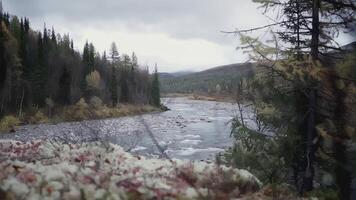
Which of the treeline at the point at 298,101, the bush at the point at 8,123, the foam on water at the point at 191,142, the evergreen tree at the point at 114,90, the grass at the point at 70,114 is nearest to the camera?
the treeline at the point at 298,101

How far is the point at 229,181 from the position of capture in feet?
19.2

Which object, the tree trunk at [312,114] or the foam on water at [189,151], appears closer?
the tree trunk at [312,114]

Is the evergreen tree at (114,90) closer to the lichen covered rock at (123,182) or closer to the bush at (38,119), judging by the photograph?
the bush at (38,119)

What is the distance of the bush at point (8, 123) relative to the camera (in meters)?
39.6

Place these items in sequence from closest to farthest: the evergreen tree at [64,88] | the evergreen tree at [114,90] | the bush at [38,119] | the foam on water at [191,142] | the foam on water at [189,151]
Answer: the foam on water at [189,151], the foam on water at [191,142], the bush at [38,119], the evergreen tree at [64,88], the evergreen tree at [114,90]

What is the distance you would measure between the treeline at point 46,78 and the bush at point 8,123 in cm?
454

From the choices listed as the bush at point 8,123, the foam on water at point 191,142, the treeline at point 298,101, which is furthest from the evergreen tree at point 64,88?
the treeline at point 298,101

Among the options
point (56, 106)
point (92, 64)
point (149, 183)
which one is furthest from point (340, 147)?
point (92, 64)

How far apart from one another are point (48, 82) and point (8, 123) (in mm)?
20630

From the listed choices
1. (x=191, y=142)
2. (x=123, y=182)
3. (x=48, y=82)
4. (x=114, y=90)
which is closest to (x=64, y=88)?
(x=48, y=82)

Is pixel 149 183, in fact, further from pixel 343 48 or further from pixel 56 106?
pixel 56 106

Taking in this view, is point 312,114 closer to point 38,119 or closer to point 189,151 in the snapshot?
point 189,151

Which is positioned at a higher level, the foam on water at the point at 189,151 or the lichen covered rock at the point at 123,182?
the lichen covered rock at the point at 123,182

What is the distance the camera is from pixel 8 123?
42.8 m
